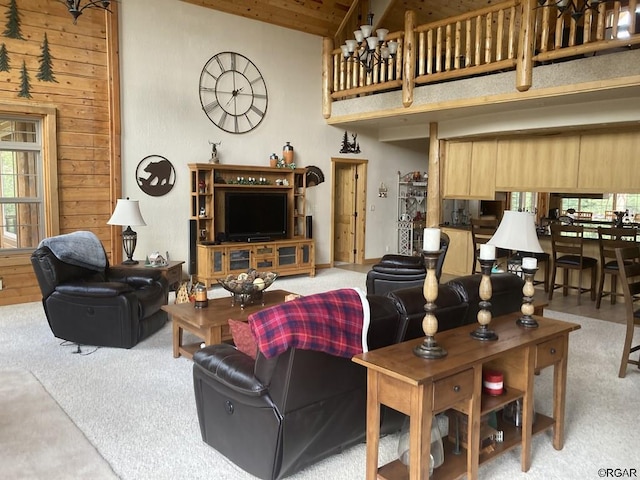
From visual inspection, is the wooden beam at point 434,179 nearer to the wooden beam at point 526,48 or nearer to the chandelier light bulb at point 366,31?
the chandelier light bulb at point 366,31

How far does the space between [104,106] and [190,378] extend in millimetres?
4318

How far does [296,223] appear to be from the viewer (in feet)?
28.0

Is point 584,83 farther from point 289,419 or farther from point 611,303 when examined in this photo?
point 289,419

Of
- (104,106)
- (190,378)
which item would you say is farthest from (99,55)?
(190,378)

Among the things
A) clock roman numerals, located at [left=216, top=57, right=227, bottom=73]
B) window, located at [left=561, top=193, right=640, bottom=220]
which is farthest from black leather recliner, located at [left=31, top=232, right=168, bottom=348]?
window, located at [left=561, top=193, right=640, bottom=220]

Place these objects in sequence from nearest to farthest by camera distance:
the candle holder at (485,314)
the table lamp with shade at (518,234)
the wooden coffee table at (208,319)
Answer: the candle holder at (485,314), the table lamp with shade at (518,234), the wooden coffee table at (208,319)

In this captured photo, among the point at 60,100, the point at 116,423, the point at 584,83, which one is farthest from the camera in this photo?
the point at 60,100

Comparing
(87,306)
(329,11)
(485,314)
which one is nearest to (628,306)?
(485,314)

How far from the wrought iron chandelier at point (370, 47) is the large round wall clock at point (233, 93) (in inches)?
63.4

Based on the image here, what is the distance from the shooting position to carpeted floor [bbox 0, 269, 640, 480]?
253 centimetres

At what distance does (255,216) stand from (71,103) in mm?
2911

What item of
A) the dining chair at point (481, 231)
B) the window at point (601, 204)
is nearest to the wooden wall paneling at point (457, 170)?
the dining chair at point (481, 231)

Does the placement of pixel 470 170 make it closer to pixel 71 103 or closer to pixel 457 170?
pixel 457 170

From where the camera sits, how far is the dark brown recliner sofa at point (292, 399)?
2.22 metres
